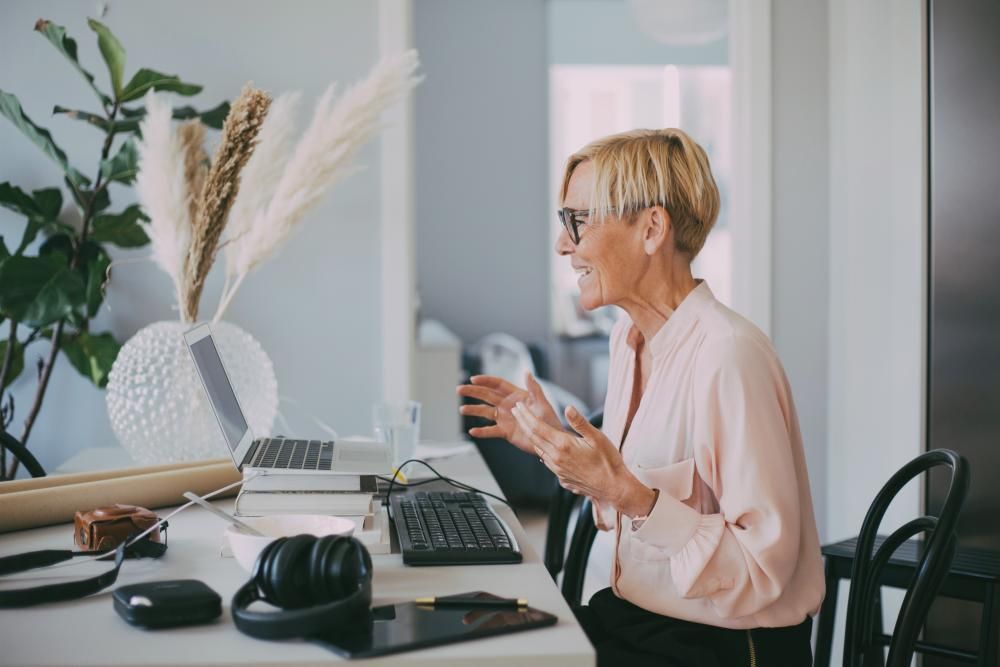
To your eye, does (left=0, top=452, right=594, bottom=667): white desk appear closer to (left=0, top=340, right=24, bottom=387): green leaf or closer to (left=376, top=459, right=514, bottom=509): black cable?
(left=376, top=459, right=514, bottom=509): black cable

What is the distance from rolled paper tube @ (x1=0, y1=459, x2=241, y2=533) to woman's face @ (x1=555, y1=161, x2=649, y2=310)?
0.71 m

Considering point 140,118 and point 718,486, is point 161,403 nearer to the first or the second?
point 140,118

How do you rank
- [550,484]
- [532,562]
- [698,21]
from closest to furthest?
1. [532,562]
2. [698,21]
3. [550,484]

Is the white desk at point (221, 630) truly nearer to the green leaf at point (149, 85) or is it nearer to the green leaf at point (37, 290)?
the green leaf at point (37, 290)

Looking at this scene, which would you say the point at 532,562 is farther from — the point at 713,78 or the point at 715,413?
the point at 713,78

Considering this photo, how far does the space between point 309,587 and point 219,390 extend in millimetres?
703

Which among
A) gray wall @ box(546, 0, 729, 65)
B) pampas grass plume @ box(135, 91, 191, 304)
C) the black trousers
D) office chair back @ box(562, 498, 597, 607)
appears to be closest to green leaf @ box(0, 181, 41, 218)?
pampas grass plume @ box(135, 91, 191, 304)

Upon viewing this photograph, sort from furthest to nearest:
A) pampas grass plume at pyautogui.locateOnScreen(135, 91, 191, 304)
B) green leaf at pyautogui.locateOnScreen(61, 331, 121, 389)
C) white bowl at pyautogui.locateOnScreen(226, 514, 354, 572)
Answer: green leaf at pyautogui.locateOnScreen(61, 331, 121, 389) < pampas grass plume at pyautogui.locateOnScreen(135, 91, 191, 304) < white bowl at pyautogui.locateOnScreen(226, 514, 354, 572)

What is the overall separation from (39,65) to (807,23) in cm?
212

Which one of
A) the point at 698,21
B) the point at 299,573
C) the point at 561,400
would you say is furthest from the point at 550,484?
the point at 299,573

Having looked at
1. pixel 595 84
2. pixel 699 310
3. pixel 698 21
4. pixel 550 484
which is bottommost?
pixel 550 484

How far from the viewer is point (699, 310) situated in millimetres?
1470

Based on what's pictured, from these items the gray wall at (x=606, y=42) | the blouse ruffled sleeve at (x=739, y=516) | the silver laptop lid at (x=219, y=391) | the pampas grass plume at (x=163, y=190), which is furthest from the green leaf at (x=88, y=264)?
the gray wall at (x=606, y=42)

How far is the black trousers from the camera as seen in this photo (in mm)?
1326
